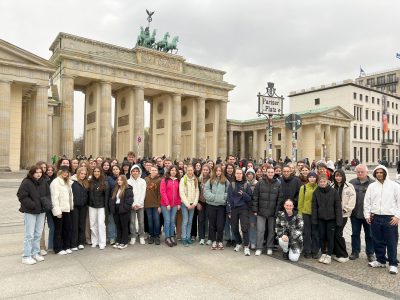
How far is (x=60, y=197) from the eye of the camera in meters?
6.87

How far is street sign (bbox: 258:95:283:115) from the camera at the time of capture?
12.9 m

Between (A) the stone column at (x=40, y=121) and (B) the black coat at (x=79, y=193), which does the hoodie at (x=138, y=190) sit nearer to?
(B) the black coat at (x=79, y=193)

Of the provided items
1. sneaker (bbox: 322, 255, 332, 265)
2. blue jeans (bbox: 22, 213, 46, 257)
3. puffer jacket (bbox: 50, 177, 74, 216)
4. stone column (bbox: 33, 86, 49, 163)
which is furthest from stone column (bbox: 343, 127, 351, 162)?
blue jeans (bbox: 22, 213, 46, 257)

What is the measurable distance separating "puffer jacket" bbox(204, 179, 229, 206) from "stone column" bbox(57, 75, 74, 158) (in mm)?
29444

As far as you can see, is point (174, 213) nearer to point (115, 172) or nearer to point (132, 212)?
point (132, 212)

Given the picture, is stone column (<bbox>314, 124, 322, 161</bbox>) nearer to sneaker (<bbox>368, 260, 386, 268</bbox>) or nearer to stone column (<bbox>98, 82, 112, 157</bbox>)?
stone column (<bbox>98, 82, 112, 157</bbox>)

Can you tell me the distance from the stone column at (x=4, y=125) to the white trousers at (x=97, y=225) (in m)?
23.0

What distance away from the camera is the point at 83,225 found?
7.48 metres

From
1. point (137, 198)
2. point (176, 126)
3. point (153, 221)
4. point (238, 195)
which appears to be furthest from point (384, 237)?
point (176, 126)

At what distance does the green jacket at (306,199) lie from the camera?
22.6 ft

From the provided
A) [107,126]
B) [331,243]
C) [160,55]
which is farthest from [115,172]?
[160,55]

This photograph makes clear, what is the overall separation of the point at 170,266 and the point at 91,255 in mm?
1881

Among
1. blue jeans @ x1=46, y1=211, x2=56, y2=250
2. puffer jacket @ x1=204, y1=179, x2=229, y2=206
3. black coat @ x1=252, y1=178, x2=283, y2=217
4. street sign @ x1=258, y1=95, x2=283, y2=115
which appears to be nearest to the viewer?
blue jeans @ x1=46, y1=211, x2=56, y2=250

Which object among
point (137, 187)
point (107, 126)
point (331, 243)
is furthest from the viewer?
point (107, 126)
